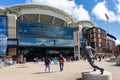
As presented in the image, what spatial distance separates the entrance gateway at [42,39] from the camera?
73750 millimetres

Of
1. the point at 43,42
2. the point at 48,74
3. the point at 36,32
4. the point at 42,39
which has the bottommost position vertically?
the point at 48,74

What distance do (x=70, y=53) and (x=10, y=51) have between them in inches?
970

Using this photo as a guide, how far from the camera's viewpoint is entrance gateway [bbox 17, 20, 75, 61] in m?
73.8

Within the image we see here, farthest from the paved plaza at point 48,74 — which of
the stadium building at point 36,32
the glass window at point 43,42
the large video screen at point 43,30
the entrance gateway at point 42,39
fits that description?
the large video screen at point 43,30

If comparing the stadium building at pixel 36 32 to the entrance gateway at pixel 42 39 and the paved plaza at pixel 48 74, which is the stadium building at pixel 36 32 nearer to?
the entrance gateway at pixel 42 39

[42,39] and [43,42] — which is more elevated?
[42,39]

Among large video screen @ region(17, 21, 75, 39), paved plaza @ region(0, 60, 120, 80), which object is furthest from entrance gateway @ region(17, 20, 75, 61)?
paved plaza @ region(0, 60, 120, 80)

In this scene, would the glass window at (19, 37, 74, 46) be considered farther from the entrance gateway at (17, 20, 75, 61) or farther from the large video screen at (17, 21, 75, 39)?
the large video screen at (17, 21, 75, 39)

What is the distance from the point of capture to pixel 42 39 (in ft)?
254

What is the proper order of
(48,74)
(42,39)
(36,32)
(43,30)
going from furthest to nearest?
(43,30)
(42,39)
(36,32)
(48,74)

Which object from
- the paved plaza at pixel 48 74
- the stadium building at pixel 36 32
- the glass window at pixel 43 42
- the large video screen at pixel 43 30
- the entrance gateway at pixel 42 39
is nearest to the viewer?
the paved plaza at pixel 48 74

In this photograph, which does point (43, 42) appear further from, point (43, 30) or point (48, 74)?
point (48, 74)

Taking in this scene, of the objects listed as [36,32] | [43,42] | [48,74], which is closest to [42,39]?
[43,42]

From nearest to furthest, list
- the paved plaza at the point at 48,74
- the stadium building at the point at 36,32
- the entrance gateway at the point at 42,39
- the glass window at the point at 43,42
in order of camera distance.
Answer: the paved plaza at the point at 48,74 < the stadium building at the point at 36,32 < the glass window at the point at 43,42 < the entrance gateway at the point at 42,39
